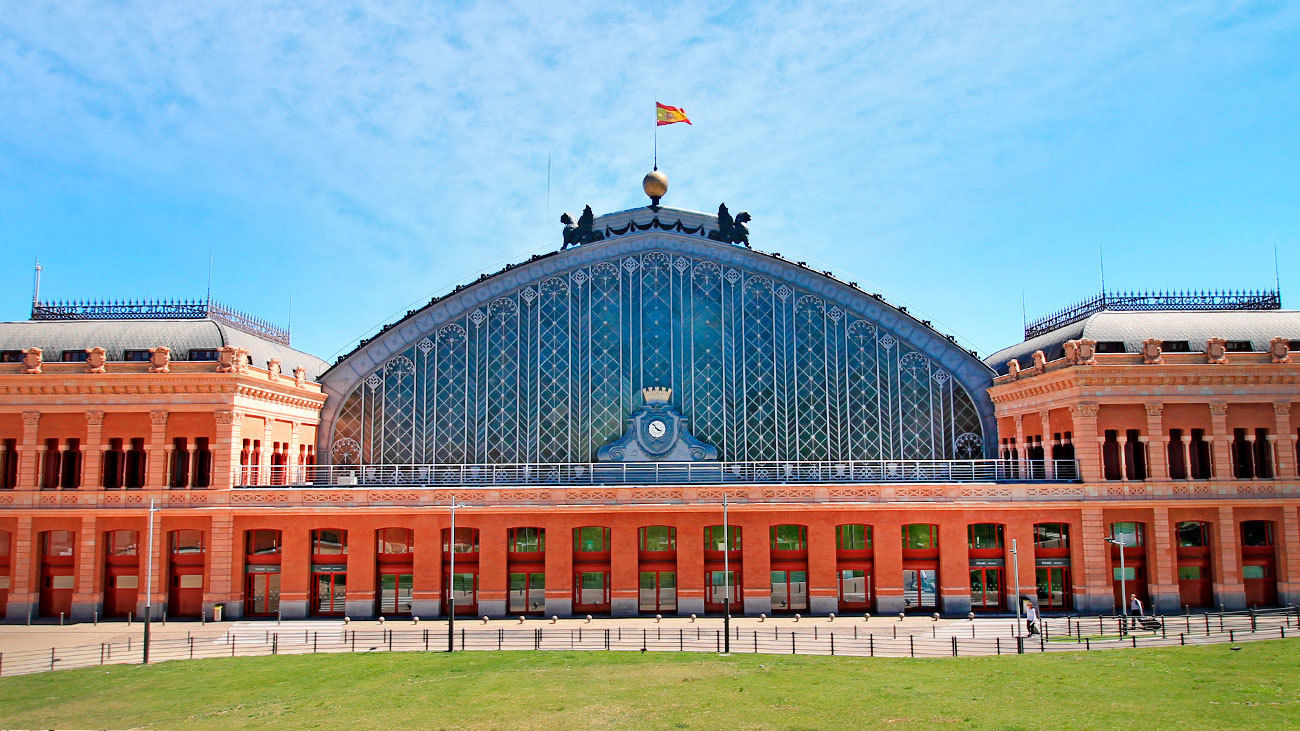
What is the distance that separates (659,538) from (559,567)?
6302 mm

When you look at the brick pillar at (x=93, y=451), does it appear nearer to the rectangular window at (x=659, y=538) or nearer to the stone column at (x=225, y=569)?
the stone column at (x=225, y=569)

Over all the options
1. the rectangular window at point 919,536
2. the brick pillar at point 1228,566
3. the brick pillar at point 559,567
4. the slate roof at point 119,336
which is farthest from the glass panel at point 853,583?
the slate roof at point 119,336

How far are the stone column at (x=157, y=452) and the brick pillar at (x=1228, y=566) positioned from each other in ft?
211

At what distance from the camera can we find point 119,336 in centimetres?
6031

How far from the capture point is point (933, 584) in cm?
5438

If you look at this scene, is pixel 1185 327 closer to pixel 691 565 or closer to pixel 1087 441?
pixel 1087 441

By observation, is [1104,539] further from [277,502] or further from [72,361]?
[72,361]

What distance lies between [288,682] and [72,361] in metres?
35.0

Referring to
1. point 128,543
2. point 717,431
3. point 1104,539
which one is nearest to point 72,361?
point 128,543

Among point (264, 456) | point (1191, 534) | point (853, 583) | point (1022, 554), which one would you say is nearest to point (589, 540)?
point (853, 583)

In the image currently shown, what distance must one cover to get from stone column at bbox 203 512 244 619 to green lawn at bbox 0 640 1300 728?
1366 centimetres

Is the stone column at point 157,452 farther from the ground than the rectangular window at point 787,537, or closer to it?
farther from the ground

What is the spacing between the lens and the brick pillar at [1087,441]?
54.7 metres

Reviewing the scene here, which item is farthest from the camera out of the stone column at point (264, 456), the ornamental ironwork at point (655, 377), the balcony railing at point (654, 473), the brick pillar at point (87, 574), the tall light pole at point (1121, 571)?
the ornamental ironwork at point (655, 377)
